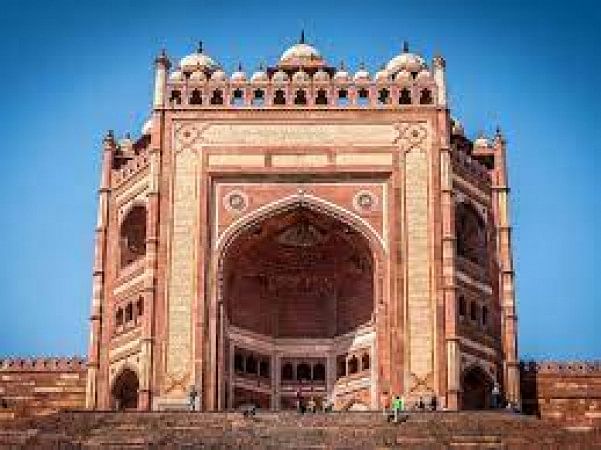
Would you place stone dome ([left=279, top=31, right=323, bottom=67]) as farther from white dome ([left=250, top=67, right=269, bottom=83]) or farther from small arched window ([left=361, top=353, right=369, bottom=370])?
small arched window ([left=361, top=353, right=369, bottom=370])

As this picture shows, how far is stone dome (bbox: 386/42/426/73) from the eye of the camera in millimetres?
44531

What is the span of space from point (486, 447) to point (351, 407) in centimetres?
1206

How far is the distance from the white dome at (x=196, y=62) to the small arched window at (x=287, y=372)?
412 inches

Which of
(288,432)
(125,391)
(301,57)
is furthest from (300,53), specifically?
(288,432)

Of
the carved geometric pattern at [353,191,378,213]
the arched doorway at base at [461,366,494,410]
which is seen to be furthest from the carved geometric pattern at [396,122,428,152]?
the arched doorway at base at [461,366,494,410]

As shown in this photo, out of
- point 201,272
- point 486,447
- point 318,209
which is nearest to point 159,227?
point 201,272

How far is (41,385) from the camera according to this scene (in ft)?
138

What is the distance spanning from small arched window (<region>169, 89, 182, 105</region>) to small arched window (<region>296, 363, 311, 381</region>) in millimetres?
8962

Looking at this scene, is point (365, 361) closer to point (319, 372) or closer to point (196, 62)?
point (319, 372)

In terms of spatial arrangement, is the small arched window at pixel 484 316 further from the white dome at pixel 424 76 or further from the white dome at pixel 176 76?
the white dome at pixel 176 76

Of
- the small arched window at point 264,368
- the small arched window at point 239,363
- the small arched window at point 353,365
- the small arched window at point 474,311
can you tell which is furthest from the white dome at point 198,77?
the small arched window at point 474,311

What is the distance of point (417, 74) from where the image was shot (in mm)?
42969

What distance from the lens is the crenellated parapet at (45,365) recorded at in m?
42.0

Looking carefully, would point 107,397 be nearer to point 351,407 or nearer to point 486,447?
point 351,407
